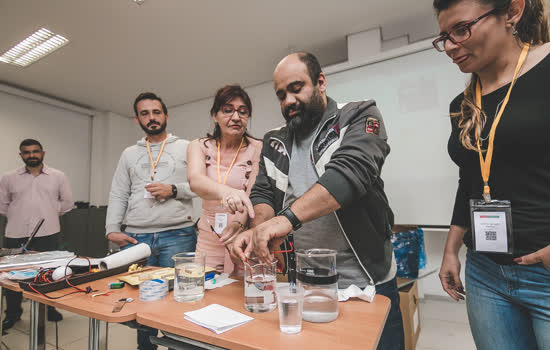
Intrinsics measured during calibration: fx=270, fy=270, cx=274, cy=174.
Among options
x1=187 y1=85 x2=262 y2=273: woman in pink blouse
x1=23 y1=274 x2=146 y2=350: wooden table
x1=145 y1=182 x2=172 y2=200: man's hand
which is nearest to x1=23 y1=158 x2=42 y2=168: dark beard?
x1=145 y1=182 x2=172 y2=200: man's hand

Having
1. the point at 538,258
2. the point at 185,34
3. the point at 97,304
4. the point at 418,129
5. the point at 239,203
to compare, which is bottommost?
the point at 97,304

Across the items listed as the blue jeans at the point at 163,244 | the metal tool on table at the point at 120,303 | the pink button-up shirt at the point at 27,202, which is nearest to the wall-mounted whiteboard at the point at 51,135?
the pink button-up shirt at the point at 27,202

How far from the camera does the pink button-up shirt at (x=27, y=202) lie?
2912mm

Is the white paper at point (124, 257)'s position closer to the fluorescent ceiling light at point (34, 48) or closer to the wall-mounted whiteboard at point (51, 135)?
the fluorescent ceiling light at point (34, 48)

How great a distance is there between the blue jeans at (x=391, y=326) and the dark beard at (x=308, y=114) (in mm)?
658

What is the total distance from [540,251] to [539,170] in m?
0.22

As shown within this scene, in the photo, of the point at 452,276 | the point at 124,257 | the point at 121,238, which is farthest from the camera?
the point at 121,238

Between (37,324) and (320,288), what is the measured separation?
1.38m

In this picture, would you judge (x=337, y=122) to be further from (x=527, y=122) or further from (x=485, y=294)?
(x=485, y=294)

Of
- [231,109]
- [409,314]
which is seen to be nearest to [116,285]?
[231,109]

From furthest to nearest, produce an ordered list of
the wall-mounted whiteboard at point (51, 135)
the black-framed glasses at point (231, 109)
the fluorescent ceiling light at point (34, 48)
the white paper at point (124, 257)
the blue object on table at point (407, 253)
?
the wall-mounted whiteboard at point (51, 135)
the fluorescent ceiling light at point (34, 48)
the blue object on table at point (407, 253)
the black-framed glasses at point (231, 109)
the white paper at point (124, 257)

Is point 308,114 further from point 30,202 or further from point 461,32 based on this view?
point 30,202

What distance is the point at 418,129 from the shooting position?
2.85m

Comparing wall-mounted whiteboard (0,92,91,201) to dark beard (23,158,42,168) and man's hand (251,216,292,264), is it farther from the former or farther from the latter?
man's hand (251,216,292,264)
